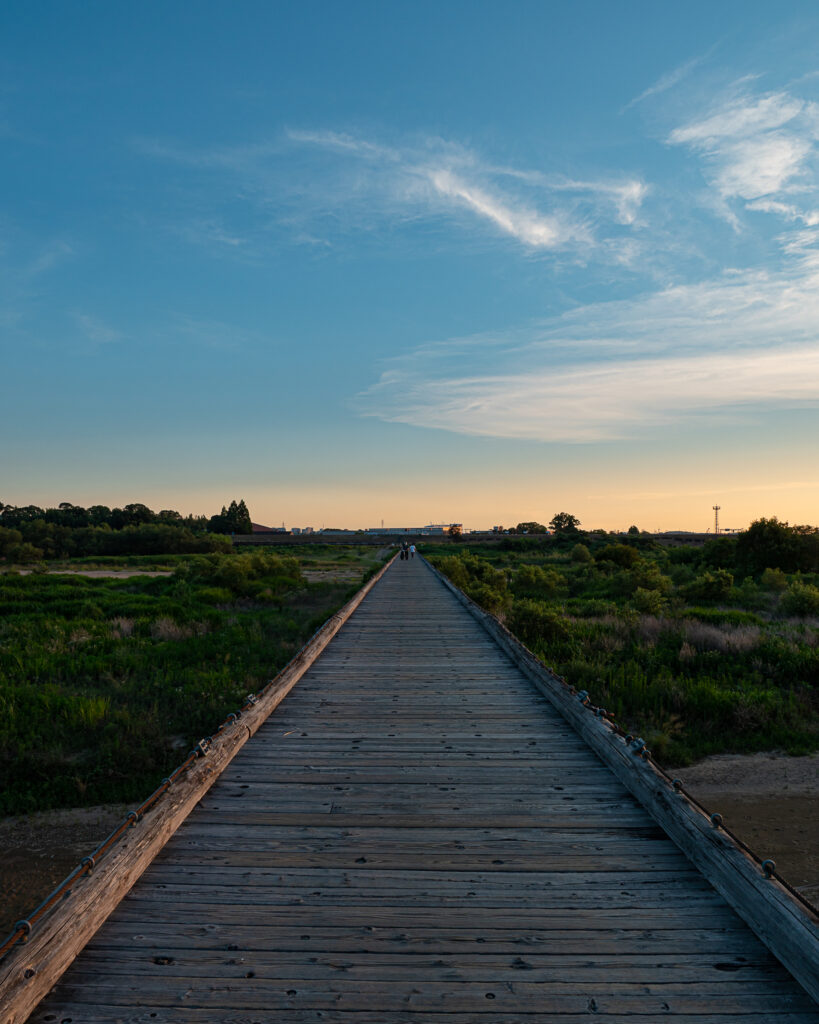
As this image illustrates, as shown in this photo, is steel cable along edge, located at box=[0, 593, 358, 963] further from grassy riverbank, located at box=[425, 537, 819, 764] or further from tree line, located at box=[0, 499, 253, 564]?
tree line, located at box=[0, 499, 253, 564]

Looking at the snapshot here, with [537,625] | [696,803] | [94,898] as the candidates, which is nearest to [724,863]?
[696,803]

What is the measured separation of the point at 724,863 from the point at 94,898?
10.1 ft

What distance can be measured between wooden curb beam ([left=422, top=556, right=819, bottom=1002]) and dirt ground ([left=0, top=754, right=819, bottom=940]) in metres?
2.35

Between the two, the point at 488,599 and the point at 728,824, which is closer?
the point at 728,824

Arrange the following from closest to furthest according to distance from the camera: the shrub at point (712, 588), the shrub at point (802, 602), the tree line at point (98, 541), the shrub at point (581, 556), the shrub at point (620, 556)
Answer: the shrub at point (802, 602) → the shrub at point (712, 588) → the shrub at point (620, 556) → the shrub at point (581, 556) → the tree line at point (98, 541)

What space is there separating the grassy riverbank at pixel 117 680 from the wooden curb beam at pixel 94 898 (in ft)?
11.5

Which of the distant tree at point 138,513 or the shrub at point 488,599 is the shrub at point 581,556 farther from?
the distant tree at point 138,513

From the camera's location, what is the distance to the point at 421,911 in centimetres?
293

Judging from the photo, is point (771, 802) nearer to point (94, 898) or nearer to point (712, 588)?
point (94, 898)

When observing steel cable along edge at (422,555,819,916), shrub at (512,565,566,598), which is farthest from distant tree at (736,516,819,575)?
steel cable along edge at (422,555,819,916)

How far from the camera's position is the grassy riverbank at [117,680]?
749cm

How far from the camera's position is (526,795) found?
14.3 feet

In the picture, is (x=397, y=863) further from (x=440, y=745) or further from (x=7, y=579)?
(x=7, y=579)

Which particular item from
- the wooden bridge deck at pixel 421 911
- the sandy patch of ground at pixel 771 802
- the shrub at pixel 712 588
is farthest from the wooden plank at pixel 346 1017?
the shrub at pixel 712 588
